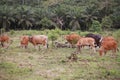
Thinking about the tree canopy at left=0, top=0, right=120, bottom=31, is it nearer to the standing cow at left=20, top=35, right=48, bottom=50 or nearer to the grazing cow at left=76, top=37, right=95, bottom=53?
the standing cow at left=20, top=35, right=48, bottom=50

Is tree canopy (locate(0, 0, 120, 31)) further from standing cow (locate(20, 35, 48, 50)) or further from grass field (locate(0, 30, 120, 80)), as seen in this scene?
grass field (locate(0, 30, 120, 80))

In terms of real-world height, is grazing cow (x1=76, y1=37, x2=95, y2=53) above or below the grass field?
above

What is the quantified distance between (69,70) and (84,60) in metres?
2.91

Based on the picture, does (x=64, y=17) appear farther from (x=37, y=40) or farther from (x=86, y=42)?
(x=86, y=42)

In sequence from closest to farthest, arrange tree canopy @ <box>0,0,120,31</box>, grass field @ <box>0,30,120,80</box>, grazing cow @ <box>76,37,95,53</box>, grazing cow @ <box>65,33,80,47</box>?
grass field @ <box>0,30,120,80</box> → grazing cow @ <box>76,37,95,53</box> → grazing cow @ <box>65,33,80,47</box> → tree canopy @ <box>0,0,120,31</box>

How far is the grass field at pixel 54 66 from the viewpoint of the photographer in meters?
Answer: 15.7

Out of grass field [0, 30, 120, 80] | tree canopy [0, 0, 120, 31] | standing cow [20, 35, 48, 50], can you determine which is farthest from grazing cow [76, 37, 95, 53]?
tree canopy [0, 0, 120, 31]

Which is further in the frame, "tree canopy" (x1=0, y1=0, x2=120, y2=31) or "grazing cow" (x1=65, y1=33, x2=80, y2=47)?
"tree canopy" (x1=0, y1=0, x2=120, y2=31)

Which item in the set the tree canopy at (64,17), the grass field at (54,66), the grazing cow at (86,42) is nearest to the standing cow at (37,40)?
the grass field at (54,66)

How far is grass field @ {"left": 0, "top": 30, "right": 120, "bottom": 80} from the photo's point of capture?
15.7m

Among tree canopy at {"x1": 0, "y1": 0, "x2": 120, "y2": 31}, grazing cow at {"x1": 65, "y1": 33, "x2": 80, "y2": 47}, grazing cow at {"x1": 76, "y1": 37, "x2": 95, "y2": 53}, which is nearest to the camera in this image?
grazing cow at {"x1": 76, "y1": 37, "x2": 95, "y2": 53}

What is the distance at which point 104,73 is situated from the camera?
16.2m

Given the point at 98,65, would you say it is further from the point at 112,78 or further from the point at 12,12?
the point at 12,12

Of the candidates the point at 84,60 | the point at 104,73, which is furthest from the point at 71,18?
the point at 104,73
